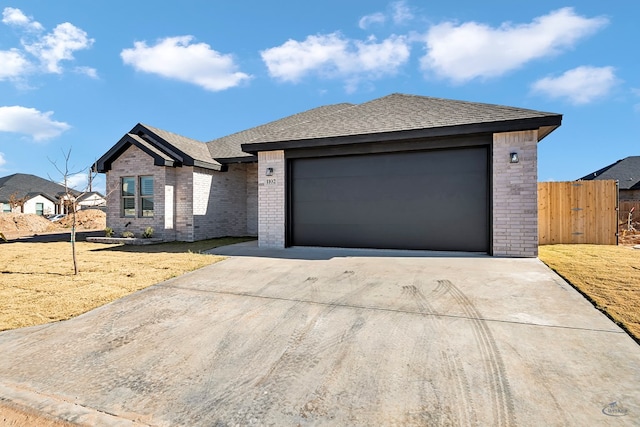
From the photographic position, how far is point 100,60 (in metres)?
14.0

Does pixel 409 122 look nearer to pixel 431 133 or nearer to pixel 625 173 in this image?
pixel 431 133

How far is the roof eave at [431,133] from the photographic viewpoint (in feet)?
23.8

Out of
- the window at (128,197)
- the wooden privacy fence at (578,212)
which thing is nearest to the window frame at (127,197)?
the window at (128,197)

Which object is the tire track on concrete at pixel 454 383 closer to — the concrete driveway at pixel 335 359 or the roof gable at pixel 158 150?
the concrete driveway at pixel 335 359

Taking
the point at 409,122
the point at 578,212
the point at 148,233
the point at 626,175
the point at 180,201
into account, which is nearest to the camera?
the point at 409,122

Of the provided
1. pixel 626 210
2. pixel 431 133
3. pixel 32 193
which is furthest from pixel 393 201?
pixel 32 193

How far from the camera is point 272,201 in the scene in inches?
393

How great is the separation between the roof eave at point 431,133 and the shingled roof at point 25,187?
Answer: 43894mm

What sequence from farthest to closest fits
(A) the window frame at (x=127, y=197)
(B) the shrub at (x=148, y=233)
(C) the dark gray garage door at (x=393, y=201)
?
(A) the window frame at (x=127, y=197) < (B) the shrub at (x=148, y=233) < (C) the dark gray garage door at (x=393, y=201)

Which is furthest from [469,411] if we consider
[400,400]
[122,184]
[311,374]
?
[122,184]

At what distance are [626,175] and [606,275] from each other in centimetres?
3133

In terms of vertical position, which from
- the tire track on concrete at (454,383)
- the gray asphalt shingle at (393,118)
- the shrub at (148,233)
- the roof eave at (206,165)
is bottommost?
the tire track on concrete at (454,383)

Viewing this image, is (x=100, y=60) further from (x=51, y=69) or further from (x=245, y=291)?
(x=245, y=291)

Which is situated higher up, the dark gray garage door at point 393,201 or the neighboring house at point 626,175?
the neighboring house at point 626,175
